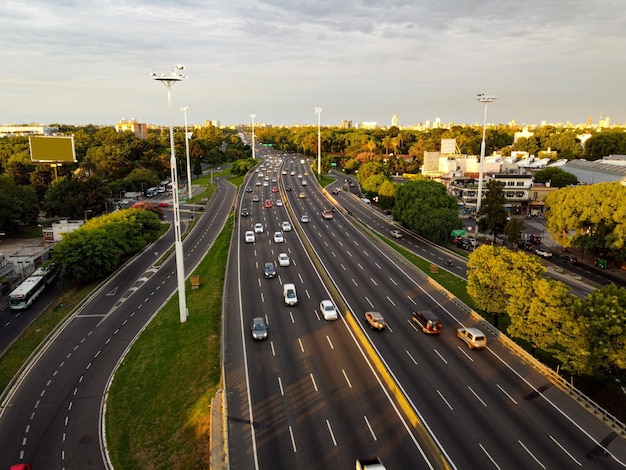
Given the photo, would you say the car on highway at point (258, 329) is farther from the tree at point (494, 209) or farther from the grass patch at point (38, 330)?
the tree at point (494, 209)

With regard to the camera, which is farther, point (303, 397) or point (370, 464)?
point (303, 397)

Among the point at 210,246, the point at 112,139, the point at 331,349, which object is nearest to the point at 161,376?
the point at 331,349

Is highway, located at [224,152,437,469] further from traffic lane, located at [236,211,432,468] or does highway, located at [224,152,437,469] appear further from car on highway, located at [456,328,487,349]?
car on highway, located at [456,328,487,349]

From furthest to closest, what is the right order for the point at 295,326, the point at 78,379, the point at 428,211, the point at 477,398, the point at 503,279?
the point at 428,211 → the point at 295,326 → the point at 503,279 → the point at 78,379 → the point at 477,398

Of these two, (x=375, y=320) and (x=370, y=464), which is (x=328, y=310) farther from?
(x=370, y=464)

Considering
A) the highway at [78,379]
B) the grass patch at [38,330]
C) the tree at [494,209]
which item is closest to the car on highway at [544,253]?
the tree at [494,209]

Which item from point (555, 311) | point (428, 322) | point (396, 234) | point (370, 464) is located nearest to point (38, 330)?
point (428, 322)

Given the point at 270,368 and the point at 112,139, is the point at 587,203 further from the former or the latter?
the point at 112,139
